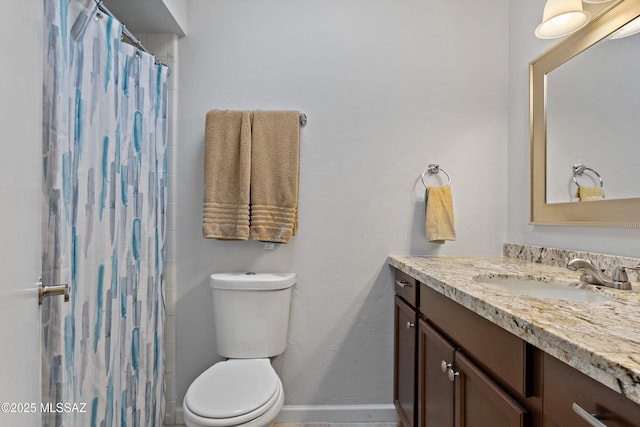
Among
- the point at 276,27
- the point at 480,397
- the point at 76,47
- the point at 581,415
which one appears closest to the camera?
the point at 581,415

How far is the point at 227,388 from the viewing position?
4.65 feet

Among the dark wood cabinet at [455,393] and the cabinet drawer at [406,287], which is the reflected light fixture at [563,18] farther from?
the dark wood cabinet at [455,393]

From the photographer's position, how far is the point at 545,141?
1649 mm

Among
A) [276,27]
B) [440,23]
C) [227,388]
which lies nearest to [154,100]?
[276,27]

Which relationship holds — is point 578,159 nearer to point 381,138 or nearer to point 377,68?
point 381,138

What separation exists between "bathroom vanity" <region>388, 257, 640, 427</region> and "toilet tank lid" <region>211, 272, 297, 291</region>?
597mm

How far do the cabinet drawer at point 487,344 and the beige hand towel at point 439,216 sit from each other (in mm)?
589

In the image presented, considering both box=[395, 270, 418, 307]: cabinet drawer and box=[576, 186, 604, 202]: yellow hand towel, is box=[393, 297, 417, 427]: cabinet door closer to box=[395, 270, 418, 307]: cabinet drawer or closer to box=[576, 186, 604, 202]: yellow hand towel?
box=[395, 270, 418, 307]: cabinet drawer

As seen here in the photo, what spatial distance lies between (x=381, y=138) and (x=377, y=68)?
0.37m

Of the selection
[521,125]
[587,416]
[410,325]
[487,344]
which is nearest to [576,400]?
[587,416]

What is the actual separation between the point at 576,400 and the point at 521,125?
5.15 feet

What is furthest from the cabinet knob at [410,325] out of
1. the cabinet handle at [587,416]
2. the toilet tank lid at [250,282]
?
the cabinet handle at [587,416]

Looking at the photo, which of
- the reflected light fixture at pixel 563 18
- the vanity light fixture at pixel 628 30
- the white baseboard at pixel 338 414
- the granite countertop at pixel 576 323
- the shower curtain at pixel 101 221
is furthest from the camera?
the white baseboard at pixel 338 414

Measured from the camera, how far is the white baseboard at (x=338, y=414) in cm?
190
